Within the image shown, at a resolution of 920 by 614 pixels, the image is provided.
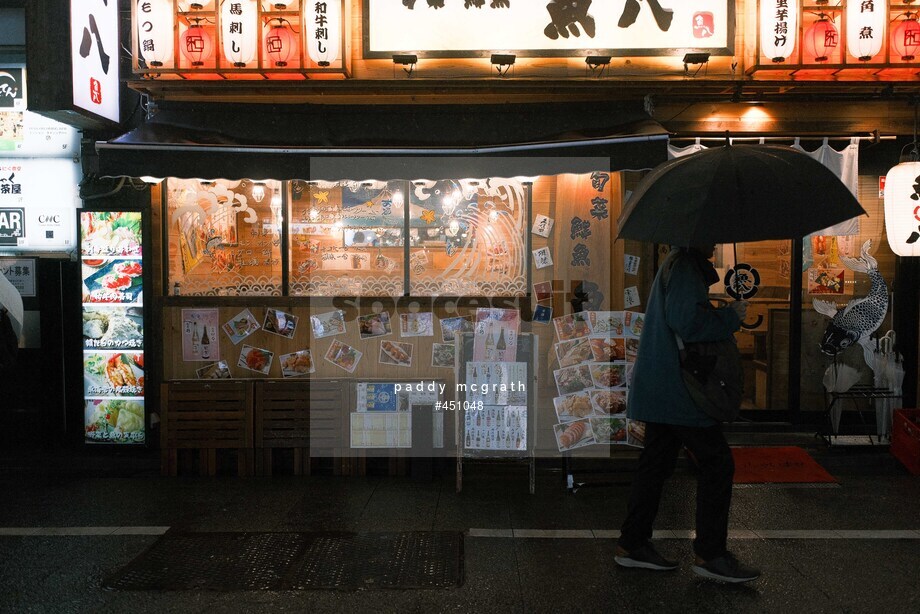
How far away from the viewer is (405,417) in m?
7.30

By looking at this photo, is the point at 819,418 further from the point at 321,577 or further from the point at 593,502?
the point at 321,577

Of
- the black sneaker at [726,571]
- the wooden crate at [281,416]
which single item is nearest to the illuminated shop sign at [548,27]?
the wooden crate at [281,416]

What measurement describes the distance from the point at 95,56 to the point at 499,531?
6.18 meters

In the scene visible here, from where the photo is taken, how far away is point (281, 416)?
730 cm

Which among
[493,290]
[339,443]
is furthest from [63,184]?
[493,290]

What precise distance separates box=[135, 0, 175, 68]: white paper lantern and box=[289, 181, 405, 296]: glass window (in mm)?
1888

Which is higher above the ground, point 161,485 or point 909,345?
point 909,345

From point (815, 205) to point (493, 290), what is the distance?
3.75 metres

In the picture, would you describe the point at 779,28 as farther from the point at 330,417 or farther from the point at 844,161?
the point at 330,417

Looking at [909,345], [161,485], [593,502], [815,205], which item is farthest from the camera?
[909,345]

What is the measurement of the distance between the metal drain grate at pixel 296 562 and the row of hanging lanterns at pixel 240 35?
4726 mm

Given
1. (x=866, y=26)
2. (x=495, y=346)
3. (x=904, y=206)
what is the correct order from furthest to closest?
1. (x=904, y=206)
2. (x=866, y=26)
3. (x=495, y=346)

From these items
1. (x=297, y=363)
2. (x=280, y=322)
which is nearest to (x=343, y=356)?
(x=297, y=363)

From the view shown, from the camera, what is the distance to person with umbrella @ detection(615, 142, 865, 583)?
4.32 metres
